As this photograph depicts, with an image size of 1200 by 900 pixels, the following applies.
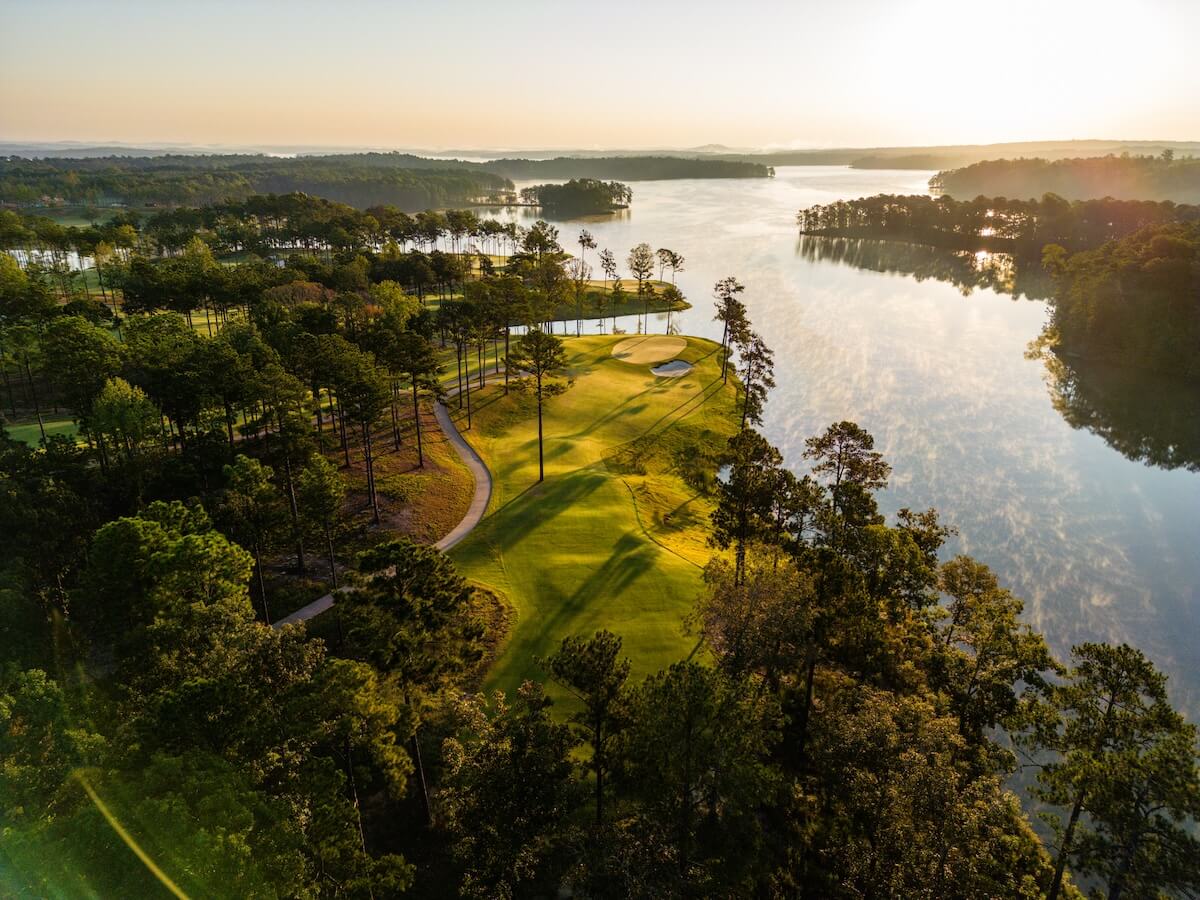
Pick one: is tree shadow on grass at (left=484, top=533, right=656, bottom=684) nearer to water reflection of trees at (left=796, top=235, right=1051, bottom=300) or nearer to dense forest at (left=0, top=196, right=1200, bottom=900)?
dense forest at (left=0, top=196, right=1200, bottom=900)

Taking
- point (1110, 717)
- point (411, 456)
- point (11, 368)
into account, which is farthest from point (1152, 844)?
point (11, 368)

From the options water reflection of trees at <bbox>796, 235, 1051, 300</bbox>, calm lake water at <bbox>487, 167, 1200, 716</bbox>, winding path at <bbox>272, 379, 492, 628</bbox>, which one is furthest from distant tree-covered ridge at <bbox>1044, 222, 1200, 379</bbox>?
winding path at <bbox>272, 379, 492, 628</bbox>

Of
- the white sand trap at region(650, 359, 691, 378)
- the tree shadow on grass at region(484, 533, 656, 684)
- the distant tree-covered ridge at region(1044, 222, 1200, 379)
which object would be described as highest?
the distant tree-covered ridge at region(1044, 222, 1200, 379)

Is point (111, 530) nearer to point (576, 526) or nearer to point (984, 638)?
point (576, 526)

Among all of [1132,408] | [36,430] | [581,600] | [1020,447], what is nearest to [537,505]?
[581,600]

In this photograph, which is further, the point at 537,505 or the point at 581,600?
the point at 537,505

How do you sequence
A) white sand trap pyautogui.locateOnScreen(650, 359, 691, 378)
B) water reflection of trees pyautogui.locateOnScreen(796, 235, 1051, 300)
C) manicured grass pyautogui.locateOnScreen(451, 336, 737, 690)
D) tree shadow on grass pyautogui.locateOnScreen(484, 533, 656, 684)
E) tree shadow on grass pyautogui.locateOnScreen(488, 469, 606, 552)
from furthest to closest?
water reflection of trees pyautogui.locateOnScreen(796, 235, 1051, 300) < white sand trap pyautogui.locateOnScreen(650, 359, 691, 378) < tree shadow on grass pyautogui.locateOnScreen(488, 469, 606, 552) < manicured grass pyautogui.locateOnScreen(451, 336, 737, 690) < tree shadow on grass pyautogui.locateOnScreen(484, 533, 656, 684)

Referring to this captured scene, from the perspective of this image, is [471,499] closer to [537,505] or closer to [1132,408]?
[537,505]
